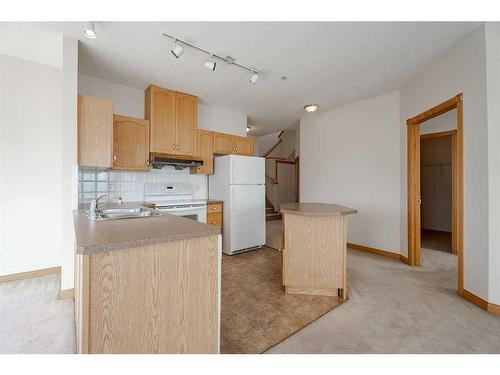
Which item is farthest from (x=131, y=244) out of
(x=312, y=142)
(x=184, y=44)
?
(x=312, y=142)

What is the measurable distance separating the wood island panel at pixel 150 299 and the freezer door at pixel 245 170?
246cm

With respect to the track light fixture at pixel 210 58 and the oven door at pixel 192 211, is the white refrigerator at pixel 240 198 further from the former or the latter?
the track light fixture at pixel 210 58

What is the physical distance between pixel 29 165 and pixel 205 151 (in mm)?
2163

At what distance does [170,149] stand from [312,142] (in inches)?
109

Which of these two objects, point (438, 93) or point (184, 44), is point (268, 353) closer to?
point (184, 44)

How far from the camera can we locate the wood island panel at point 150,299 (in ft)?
2.91

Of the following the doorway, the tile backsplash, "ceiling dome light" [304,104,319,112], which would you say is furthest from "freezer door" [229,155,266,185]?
the doorway

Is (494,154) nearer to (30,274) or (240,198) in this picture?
(240,198)

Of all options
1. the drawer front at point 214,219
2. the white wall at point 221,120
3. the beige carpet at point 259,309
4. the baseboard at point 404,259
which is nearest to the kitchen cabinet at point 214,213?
the drawer front at point 214,219

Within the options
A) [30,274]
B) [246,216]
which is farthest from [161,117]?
[30,274]

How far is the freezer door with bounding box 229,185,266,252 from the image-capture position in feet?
11.7
